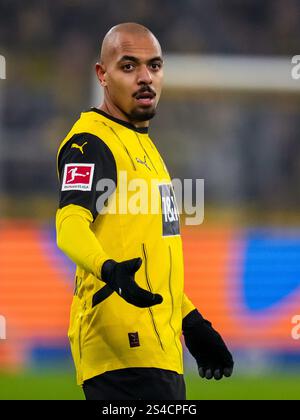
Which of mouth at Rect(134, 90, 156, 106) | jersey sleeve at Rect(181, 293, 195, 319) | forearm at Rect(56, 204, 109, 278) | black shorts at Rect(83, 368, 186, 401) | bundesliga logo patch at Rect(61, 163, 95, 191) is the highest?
mouth at Rect(134, 90, 156, 106)

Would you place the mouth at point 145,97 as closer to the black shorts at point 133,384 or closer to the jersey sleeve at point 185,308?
the jersey sleeve at point 185,308

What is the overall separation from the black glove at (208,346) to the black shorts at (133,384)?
0.43 metres

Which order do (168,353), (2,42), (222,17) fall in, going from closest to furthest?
(168,353)
(2,42)
(222,17)

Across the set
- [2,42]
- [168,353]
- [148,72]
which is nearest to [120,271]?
[168,353]

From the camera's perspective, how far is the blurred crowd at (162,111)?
1016 centimetres

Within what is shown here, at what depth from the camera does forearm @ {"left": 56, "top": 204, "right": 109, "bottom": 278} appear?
3254 mm

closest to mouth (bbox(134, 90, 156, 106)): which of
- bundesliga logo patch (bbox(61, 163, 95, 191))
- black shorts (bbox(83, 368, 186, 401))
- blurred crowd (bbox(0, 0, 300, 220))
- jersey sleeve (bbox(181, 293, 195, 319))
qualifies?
bundesliga logo patch (bbox(61, 163, 95, 191))

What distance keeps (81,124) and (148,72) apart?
31 cm

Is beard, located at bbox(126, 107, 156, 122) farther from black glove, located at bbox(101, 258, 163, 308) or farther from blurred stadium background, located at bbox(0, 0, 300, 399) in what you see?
blurred stadium background, located at bbox(0, 0, 300, 399)

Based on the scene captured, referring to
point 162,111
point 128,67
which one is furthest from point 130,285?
point 162,111

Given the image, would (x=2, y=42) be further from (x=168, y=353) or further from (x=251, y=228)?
(x=168, y=353)

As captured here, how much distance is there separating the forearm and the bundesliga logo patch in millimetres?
72

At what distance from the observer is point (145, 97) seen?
12.3 feet

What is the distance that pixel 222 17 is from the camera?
11.7m
